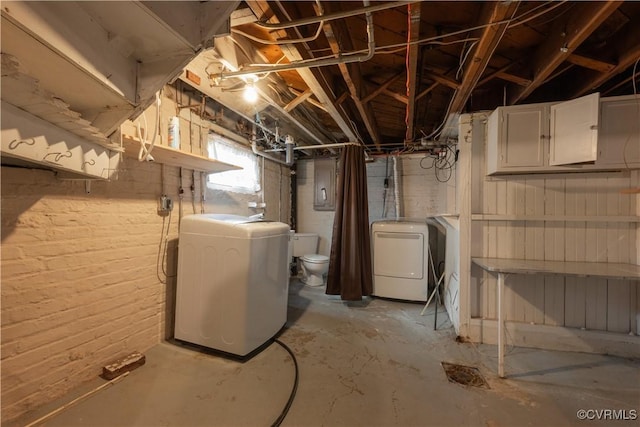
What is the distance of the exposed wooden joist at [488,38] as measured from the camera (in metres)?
1.21

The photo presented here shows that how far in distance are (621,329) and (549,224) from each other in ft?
3.39

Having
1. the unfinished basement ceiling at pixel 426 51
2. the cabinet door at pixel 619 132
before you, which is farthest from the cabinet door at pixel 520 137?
the cabinet door at pixel 619 132

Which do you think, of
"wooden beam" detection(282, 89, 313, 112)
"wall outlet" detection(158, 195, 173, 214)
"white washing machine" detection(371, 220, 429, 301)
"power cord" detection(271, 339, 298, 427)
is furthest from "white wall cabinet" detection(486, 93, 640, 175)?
"wall outlet" detection(158, 195, 173, 214)

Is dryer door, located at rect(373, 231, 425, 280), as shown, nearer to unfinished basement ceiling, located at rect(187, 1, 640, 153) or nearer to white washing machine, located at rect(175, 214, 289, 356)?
unfinished basement ceiling, located at rect(187, 1, 640, 153)

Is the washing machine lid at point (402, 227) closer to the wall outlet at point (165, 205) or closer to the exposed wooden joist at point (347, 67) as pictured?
the exposed wooden joist at point (347, 67)

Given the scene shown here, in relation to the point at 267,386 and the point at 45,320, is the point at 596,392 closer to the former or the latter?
the point at 267,386

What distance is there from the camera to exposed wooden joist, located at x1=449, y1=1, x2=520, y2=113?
121 centimetres

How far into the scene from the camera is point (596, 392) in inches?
64.9

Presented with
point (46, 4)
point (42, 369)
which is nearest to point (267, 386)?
point (42, 369)

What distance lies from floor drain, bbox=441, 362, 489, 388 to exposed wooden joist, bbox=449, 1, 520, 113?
2125 millimetres

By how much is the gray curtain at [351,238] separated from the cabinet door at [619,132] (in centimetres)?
216

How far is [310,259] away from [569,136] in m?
3.04

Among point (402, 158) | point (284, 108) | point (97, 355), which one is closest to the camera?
point (97, 355)

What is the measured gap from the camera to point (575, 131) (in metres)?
1.93
